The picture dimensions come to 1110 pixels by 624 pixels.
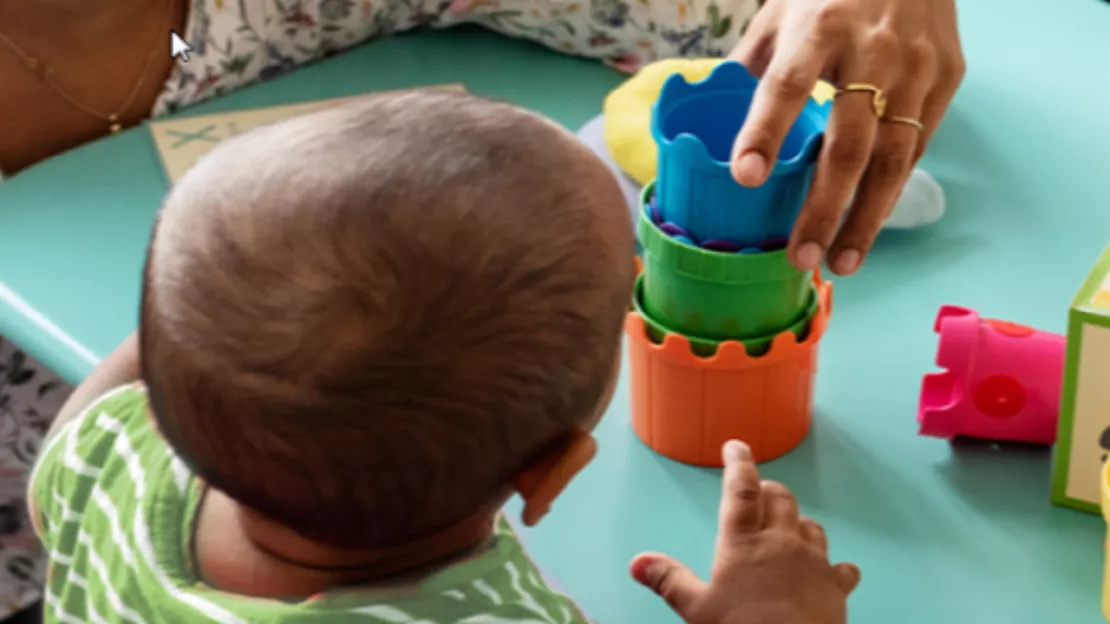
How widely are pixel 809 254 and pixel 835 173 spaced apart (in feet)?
0.16

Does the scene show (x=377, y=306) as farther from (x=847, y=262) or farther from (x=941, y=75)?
(x=941, y=75)

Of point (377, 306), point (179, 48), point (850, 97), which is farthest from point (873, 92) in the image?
point (179, 48)

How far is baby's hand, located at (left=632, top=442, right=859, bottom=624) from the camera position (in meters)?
0.60

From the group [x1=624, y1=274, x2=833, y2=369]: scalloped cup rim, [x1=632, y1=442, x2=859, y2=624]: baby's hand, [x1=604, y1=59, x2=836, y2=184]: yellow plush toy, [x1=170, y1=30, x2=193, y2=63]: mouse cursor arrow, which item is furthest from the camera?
[x1=170, y1=30, x2=193, y2=63]: mouse cursor arrow

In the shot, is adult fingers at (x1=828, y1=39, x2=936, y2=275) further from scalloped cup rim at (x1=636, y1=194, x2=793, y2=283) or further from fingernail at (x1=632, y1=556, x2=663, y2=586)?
fingernail at (x1=632, y1=556, x2=663, y2=586)

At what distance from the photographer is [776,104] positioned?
67 cm

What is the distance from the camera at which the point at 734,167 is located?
0.63 m

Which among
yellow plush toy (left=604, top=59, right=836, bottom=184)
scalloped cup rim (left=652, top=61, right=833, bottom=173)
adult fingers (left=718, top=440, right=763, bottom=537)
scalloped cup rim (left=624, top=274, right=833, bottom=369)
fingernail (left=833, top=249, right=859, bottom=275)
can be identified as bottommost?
adult fingers (left=718, top=440, right=763, bottom=537)

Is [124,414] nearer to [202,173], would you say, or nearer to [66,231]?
[202,173]

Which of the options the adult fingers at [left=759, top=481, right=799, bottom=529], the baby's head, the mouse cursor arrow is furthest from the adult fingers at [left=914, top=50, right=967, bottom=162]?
the mouse cursor arrow

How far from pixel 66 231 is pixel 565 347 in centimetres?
64

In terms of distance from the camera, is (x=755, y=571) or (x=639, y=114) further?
(x=639, y=114)

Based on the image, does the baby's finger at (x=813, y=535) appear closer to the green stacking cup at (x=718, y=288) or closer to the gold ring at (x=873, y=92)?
the green stacking cup at (x=718, y=288)

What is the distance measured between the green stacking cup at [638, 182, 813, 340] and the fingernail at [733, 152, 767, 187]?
0.05 metres
